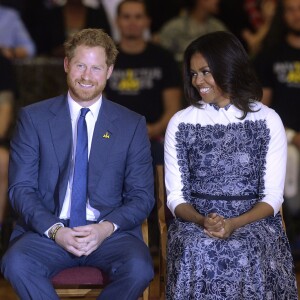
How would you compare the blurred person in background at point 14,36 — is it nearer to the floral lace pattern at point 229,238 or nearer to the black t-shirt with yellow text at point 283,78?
the black t-shirt with yellow text at point 283,78

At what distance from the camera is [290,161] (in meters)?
6.17

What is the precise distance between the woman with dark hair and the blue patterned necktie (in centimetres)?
41

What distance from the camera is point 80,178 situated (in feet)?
14.3

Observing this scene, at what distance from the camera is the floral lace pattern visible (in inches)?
162

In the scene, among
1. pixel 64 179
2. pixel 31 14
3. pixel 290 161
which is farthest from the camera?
pixel 31 14

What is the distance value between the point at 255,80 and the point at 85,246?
1145mm

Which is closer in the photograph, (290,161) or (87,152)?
(87,152)

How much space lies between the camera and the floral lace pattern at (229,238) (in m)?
4.12

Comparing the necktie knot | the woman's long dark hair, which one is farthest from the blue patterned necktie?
the woman's long dark hair

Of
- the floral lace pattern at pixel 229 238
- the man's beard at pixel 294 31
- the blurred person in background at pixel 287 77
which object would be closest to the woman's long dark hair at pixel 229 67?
the floral lace pattern at pixel 229 238

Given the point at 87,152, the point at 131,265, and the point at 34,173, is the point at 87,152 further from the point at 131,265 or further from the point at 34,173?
the point at 131,265

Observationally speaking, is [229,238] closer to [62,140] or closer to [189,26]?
[62,140]

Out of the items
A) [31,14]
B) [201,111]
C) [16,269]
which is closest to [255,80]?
[201,111]

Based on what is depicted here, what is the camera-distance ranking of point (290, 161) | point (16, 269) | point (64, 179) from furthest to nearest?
point (290, 161), point (64, 179), point (16, 269)
